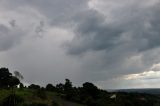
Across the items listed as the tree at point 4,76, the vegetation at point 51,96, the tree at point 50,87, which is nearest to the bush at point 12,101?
the vegetation at point 51,96

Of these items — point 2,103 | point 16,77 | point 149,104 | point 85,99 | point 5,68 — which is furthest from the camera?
point 149,104

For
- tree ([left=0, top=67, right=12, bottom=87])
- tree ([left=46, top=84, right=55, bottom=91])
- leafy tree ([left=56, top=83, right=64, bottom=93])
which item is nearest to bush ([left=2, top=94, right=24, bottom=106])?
tree ([left=0, top=67, right=12, bottom=87])

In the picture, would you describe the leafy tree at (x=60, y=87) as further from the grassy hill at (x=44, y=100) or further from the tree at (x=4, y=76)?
the tree at (x=4, y=76)

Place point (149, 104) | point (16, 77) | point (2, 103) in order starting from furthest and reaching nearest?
point (149, 104) < point (16, 77) < point (2, 103)

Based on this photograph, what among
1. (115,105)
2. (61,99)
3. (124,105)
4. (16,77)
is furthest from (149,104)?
(16,77)

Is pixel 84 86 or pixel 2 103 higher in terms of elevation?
pixel 84 86

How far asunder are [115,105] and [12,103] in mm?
43646

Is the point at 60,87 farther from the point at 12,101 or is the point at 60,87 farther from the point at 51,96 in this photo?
the point at 12,101

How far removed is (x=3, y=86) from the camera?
12888cm

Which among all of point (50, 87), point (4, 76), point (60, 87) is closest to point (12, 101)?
point (4, 76)

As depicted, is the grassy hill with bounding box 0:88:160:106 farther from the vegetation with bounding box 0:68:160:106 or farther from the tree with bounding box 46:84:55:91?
the tree with bounding box 46:84:55:91

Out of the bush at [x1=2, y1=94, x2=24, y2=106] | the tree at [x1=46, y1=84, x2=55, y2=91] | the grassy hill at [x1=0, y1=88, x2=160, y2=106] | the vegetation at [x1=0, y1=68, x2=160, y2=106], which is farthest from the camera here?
the tree at [x1=46, y1=84, x2=55, y2=91]

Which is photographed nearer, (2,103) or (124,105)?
(2,103)

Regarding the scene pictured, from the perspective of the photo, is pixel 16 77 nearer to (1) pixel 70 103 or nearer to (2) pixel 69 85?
(1) pixel 70 103
